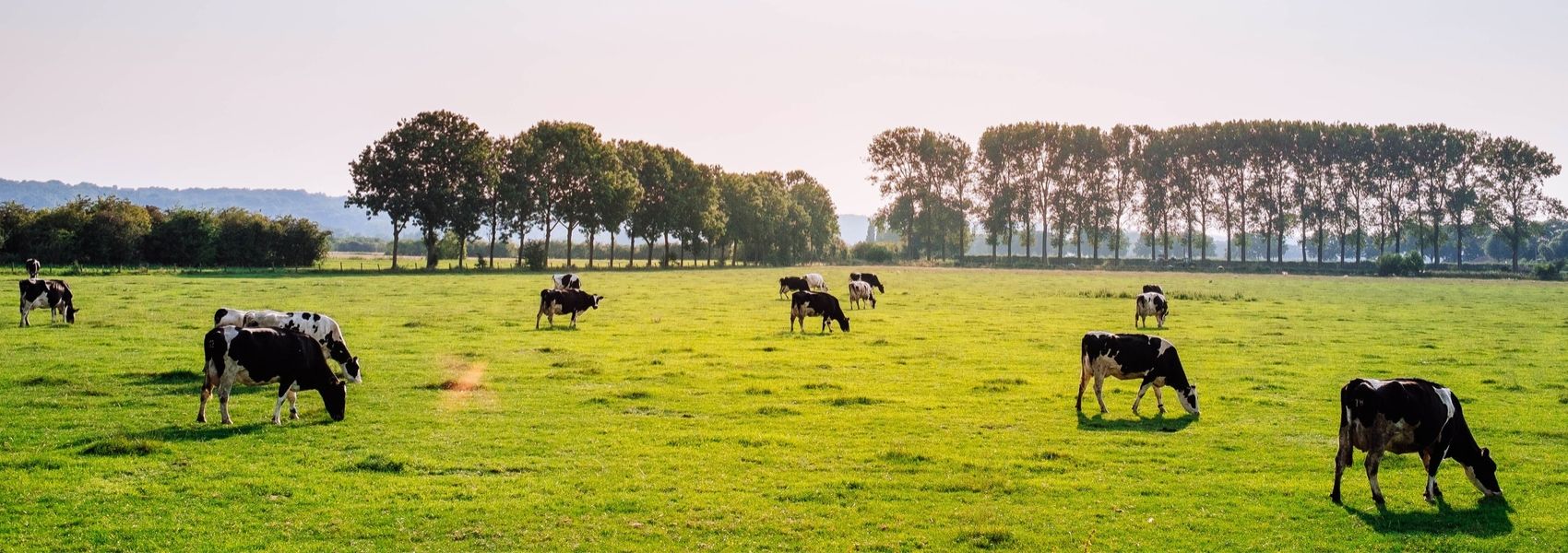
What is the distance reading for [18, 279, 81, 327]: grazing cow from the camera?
2974cm

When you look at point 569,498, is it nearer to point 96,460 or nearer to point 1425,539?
point 96,460

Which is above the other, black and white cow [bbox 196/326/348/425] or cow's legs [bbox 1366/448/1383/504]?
black and white cow [bbox 196/326/348/425]

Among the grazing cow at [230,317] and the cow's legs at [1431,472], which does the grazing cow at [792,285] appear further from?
the cow's legs at [1431,472]

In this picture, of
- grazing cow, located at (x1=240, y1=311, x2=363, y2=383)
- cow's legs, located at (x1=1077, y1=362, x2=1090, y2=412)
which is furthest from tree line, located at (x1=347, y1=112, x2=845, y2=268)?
cow's legs, located at (x1=1077, y1=362, x2=1090, y2=412)

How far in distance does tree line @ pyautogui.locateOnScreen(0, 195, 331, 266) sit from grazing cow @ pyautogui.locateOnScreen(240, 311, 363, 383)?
2543 inches

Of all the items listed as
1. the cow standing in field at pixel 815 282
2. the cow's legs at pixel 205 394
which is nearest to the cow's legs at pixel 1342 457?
the cow's legs at pixel 205 394

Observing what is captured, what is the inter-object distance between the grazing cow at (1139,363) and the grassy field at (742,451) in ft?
2.46

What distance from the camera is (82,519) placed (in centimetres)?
1009

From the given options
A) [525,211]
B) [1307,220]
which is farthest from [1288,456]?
[1307,220]

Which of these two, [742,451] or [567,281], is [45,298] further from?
[742,451]

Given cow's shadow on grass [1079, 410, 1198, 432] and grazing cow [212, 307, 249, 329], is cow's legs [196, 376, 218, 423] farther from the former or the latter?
cow's shadow on grass [1079, 410, 1198, 432]

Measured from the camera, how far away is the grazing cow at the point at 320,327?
1792 centimetres

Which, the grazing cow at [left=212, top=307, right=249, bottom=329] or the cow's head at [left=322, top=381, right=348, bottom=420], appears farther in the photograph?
the grazing cow at [left=212, top=307, right=249, bottom=329]

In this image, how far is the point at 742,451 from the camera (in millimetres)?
13805
